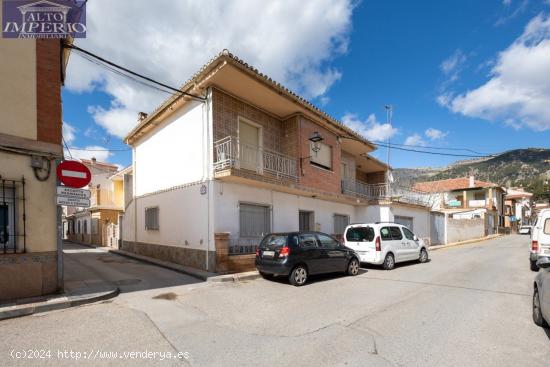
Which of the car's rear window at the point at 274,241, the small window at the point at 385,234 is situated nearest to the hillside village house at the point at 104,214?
the car's rear window at the point at 274,241

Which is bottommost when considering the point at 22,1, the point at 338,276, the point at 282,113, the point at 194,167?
the point at 338,276

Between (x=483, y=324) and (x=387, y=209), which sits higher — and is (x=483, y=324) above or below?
below

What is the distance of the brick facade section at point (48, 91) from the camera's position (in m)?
6.56

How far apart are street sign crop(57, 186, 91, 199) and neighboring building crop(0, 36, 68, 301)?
20 centimetres

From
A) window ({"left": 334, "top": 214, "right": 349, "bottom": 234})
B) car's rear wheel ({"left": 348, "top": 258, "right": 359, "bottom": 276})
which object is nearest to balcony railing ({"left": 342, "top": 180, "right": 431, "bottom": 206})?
window ({"left": 334, "top": 214, "right": 349, "bottom": 234})

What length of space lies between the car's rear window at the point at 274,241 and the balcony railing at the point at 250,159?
2.56 m

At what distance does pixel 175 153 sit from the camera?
12.0 meters

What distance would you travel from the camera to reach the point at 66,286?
7.28 meters

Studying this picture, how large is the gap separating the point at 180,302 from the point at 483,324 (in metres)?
5.47

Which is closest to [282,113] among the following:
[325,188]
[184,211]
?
[325,188]

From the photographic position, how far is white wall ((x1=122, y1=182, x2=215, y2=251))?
10070 millimetres

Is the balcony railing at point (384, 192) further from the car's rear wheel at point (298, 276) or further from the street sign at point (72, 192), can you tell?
the street sign at point (72, 192)

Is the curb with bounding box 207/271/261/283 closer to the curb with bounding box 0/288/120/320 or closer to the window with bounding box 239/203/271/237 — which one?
the window with bounding box 239/203/271/237

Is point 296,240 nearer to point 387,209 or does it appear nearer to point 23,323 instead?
point 23,323
